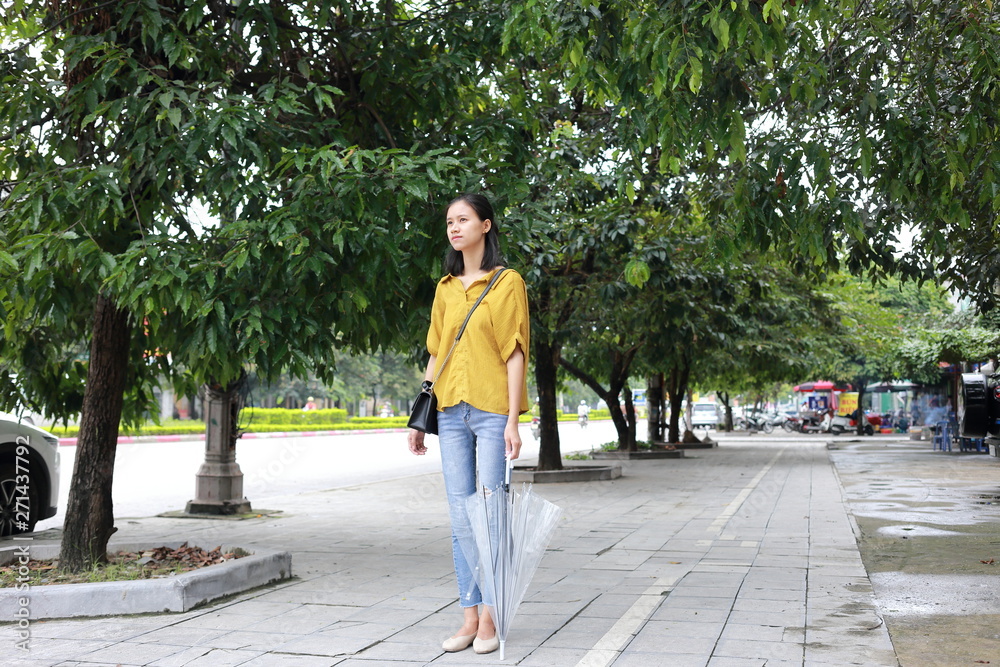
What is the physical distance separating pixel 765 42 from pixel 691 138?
2.94 ft

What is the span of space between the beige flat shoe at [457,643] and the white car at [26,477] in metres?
5.13

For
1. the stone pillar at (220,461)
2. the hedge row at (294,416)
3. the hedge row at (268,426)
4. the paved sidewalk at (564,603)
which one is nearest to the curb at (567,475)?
the paved sidewalk at (564,603)

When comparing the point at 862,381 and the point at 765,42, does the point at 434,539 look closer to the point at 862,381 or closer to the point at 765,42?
the point at 765,42

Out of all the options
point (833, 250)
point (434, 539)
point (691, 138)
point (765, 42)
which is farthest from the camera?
point (434, 539)

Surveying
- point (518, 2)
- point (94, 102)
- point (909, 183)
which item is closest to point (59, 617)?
point (94, 102)

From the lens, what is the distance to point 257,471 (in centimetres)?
1973

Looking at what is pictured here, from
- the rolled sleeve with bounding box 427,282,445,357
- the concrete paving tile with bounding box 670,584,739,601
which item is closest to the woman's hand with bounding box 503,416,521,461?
the rolled sleeve with bounding box 427,282,445,357

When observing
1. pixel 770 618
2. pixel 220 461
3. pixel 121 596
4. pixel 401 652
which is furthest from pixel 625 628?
pixel 220 461

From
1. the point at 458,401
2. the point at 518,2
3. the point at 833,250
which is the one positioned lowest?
the point at 458,401

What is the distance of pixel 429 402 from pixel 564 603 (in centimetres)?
183

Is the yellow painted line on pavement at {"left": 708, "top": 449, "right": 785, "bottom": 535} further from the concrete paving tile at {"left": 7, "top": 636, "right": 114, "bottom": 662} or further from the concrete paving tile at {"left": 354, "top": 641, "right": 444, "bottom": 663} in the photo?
the concrete paving tile at {"left": 7, "top": 636, "right": 114, "bottom": 662}

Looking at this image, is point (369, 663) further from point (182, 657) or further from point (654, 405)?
point (654, 405)

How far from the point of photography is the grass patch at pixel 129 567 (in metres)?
5.81

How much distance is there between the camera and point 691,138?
6059 mm
